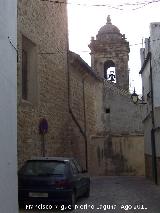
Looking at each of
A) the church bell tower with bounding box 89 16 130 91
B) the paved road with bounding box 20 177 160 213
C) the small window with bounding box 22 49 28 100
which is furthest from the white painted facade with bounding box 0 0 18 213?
the church bell tower with bounding box 89 16 130 91

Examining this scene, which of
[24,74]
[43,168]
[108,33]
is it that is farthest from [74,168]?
[108,33]

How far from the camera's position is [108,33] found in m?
42.9

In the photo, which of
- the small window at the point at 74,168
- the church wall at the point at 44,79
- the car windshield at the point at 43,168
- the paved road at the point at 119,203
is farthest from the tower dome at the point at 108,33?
the car windshield at the point at 43,168

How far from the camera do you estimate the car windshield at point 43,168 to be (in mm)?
12180

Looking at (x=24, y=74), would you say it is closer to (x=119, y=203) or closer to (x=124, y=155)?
(x=119, y=203)

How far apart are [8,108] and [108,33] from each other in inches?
1389

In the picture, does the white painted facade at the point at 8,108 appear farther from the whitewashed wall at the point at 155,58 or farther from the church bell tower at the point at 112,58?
the church bell tower at the point at 112,58

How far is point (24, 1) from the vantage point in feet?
55.6

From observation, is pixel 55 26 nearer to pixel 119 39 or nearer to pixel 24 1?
pixel 24 1

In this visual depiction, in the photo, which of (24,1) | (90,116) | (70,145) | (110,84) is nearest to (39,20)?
(24,1)

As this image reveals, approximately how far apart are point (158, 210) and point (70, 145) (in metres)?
11.0

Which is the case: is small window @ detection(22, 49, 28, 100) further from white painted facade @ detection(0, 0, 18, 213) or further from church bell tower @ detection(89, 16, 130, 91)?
church bell tower @ detection(89, 16, 130, 91)

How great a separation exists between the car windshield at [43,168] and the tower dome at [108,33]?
3013cm

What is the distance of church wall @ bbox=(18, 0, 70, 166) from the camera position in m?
16.3
